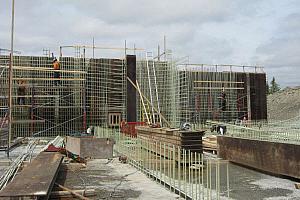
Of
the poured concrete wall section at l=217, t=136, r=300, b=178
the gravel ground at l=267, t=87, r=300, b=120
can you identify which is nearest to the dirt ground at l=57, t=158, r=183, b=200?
the poured concrete wall section at l=217, t=136, r=300, b=178

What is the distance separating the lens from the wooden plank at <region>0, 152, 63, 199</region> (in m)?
7.09

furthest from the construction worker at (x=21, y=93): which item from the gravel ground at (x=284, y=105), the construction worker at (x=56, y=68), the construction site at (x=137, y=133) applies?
the gravel ground at (x=284, y=105)

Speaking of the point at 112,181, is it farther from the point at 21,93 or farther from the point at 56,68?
the point at 21,93

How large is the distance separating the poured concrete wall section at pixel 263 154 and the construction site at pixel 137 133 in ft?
0.13

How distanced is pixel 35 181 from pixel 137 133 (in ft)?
44.1

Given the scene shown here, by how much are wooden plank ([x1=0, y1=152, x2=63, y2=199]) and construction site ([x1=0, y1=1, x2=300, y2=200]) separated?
3cm

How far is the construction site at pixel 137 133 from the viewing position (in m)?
9.73

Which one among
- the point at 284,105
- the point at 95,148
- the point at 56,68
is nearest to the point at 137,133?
the point at 95,148

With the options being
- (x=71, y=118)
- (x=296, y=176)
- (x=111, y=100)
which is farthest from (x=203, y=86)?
(x=296, y=176)

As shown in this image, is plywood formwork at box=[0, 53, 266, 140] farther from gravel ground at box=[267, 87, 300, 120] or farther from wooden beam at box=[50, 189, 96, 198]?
gravel ground at box=[267, 87, 300, 120]

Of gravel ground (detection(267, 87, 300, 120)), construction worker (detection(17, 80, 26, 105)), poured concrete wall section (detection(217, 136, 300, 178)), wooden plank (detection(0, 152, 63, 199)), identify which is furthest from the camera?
gravel ground (detection(267, 87, 300, 120))

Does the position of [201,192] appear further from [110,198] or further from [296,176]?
[296,176]

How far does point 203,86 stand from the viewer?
3216 cm

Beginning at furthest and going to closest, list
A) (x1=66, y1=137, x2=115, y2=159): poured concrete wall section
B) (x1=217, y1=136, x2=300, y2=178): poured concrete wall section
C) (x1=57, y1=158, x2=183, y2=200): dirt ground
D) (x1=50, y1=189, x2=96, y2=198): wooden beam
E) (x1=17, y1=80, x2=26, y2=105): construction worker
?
(x1=17, y1=80, x2=26, y2=105): construction worker < (x1=66, y1=137, x2=115, y2=159): poured concrete wall section < (x1=217, y1=136, x2=300, y2=178): poured concrete wall section < (x1=57, y1=158, x2=183, y2=200): dirt ground < (x1=50, y1=189, x2=96, y2=198): wooden beam
